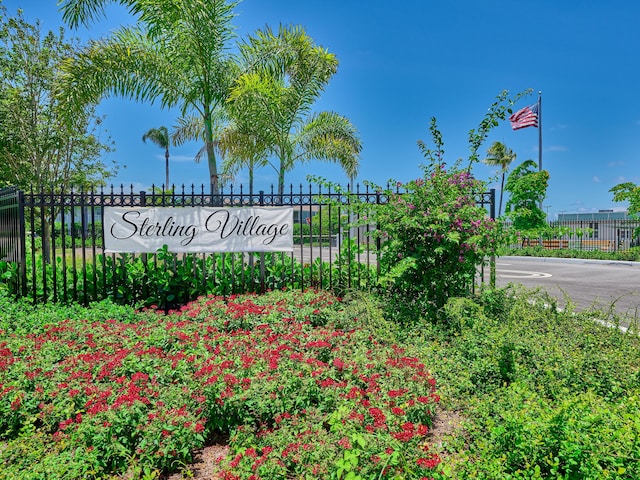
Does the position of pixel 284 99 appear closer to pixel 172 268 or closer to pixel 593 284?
pixel 172 268

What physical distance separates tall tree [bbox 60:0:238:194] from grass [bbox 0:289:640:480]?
5.70 meters

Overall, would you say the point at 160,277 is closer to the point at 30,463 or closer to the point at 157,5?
the point at 30,463

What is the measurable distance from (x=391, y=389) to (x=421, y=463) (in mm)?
1064

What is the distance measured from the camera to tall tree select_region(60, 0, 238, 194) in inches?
358

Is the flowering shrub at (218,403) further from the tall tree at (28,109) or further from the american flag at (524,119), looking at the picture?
the american flag at (524,119)

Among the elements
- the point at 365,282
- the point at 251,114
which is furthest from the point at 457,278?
the point at 251,114

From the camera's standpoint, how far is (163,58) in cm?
966

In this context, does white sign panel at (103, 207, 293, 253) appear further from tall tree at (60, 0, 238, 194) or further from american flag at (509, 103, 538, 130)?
american flag at (509, 103, 538, 130)

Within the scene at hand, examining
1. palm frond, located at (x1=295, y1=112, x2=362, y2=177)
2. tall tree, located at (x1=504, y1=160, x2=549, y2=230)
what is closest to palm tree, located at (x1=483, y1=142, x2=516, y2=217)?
tall tree, located at (x1=504, y1=160, x2=549, y2=230)

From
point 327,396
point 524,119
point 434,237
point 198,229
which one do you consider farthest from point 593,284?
point 524,119

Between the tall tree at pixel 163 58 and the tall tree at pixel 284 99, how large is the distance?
0.77 m

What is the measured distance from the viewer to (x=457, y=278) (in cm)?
653

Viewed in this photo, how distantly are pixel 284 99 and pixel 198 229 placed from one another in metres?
4.87

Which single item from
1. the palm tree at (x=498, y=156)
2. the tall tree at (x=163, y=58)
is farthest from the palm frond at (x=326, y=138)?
the palm tree at (x=498, y=156)
